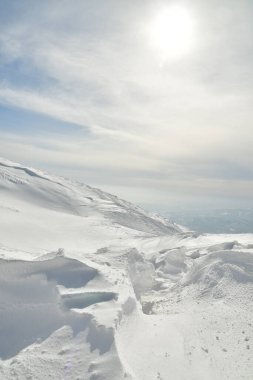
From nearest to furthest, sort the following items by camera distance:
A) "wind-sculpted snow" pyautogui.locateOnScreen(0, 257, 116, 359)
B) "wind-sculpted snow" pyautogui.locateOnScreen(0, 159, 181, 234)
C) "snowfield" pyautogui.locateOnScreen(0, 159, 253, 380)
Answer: "snowfield" pyautogui.locateOnScreen(0, 159, 253, 380) < "wind-sculpted snow" pyautogui.locateOnScreen(0, 257, 116, 359) < "wind-sculpted snow" pyautogui.locateOnScreen(0, 159, 181, 234)

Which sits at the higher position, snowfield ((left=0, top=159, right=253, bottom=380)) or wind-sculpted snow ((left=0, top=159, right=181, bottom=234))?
wind-sculpted snow ((left=0, top=159, right=181, bottom=234))

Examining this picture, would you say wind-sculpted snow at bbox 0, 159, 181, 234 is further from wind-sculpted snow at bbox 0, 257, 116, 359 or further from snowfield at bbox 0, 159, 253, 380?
wind-sculpted snow at bbox 0, 257, 116, 359

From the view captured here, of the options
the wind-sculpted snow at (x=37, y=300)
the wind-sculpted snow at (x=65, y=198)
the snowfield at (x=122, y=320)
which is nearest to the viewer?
the snowfield at (x=122, y=320)

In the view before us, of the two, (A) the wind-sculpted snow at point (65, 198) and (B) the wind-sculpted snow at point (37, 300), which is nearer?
(B) the wind-sculpted snow at point (37, 300)

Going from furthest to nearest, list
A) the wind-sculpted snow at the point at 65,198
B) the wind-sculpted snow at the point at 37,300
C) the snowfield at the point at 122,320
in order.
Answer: the wind-sculpted snow at the point at 65,198 < the wind-sculpted snow at the point at 37,300 < the snowfield at the point at 122,320

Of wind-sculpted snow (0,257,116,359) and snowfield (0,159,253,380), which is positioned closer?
snowfield (0,159,253,380)

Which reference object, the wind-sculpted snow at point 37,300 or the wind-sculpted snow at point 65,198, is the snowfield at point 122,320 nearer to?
the wind-sculpted snow at point 37,300

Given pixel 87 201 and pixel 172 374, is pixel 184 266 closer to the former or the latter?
pixel 172 374

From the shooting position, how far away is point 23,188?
113062mm

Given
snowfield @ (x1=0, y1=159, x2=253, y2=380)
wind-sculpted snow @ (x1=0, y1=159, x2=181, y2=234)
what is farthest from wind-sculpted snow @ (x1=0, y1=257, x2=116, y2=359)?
wind-sculpted snow @ (x1=0, y1=159, x2=181, y2=234)

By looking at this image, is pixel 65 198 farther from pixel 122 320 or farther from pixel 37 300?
pixel 122 320

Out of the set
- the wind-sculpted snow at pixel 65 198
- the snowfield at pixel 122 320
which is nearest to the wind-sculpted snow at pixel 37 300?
the snowfield at pixel 122 320

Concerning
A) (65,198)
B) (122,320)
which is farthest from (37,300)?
(65,198)

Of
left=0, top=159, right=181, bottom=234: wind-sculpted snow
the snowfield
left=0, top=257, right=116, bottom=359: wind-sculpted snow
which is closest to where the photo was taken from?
the snowfield
